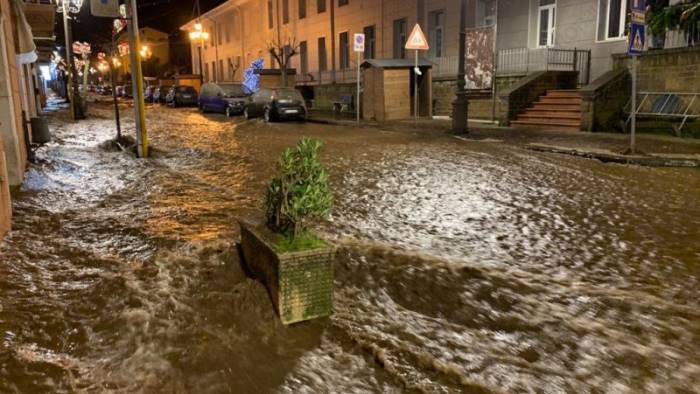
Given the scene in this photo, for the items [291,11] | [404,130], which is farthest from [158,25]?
[404,130]

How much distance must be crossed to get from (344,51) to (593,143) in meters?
24.3

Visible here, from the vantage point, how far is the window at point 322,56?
126 feet

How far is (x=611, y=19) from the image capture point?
19.2 meters

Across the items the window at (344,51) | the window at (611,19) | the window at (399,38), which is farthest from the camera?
the window at (344,51)

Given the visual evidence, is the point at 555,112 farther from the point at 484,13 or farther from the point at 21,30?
the point at 21,30

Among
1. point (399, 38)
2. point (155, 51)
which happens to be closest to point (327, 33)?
point (399, 38)

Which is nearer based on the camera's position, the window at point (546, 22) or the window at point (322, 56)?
the window at point (546, 22)

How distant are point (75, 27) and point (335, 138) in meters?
59.5

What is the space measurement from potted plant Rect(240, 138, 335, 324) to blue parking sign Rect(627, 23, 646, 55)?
9536 millimetres

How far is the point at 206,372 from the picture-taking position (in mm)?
3582

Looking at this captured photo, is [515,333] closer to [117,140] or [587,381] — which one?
[587,381]

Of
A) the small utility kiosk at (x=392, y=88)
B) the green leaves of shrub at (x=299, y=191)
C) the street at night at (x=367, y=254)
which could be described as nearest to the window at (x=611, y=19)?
the street at night at (x=367, y=254)

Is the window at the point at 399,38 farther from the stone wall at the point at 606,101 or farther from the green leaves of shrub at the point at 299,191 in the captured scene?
the green leaves of shrub at the point at 299,191

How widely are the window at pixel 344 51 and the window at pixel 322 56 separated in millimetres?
2304
